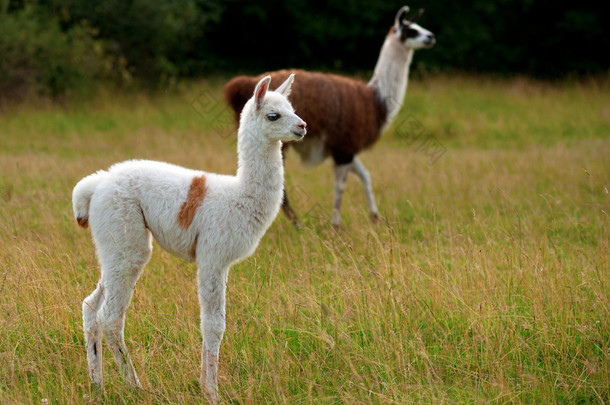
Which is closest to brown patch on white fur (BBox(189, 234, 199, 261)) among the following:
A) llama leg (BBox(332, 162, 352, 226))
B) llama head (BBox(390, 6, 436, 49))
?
llama leg (BBox(332, 162, 352, 226))

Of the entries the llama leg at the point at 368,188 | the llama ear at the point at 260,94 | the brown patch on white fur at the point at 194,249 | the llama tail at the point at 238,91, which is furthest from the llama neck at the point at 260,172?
the llama leg at the point at 368,188

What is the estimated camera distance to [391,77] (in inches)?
287

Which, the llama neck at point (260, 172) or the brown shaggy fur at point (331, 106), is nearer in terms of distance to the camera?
the llama neck at point (260, 172)

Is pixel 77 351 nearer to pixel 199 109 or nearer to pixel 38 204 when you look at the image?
pixel 38 204

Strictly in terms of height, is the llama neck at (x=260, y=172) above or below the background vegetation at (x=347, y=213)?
above

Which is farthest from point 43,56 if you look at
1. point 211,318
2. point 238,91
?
point 211,318

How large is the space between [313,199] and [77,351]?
4.36 m

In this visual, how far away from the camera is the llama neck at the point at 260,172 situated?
3.13 m

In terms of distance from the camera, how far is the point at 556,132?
12.5m

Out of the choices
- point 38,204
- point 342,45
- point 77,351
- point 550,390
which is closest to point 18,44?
point 38,204

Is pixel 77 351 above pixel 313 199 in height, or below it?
above

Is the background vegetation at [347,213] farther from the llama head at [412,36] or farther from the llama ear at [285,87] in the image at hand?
the llama head at [412,36]

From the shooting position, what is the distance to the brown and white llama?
6.34 metres

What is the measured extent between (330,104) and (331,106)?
0.9 inches
